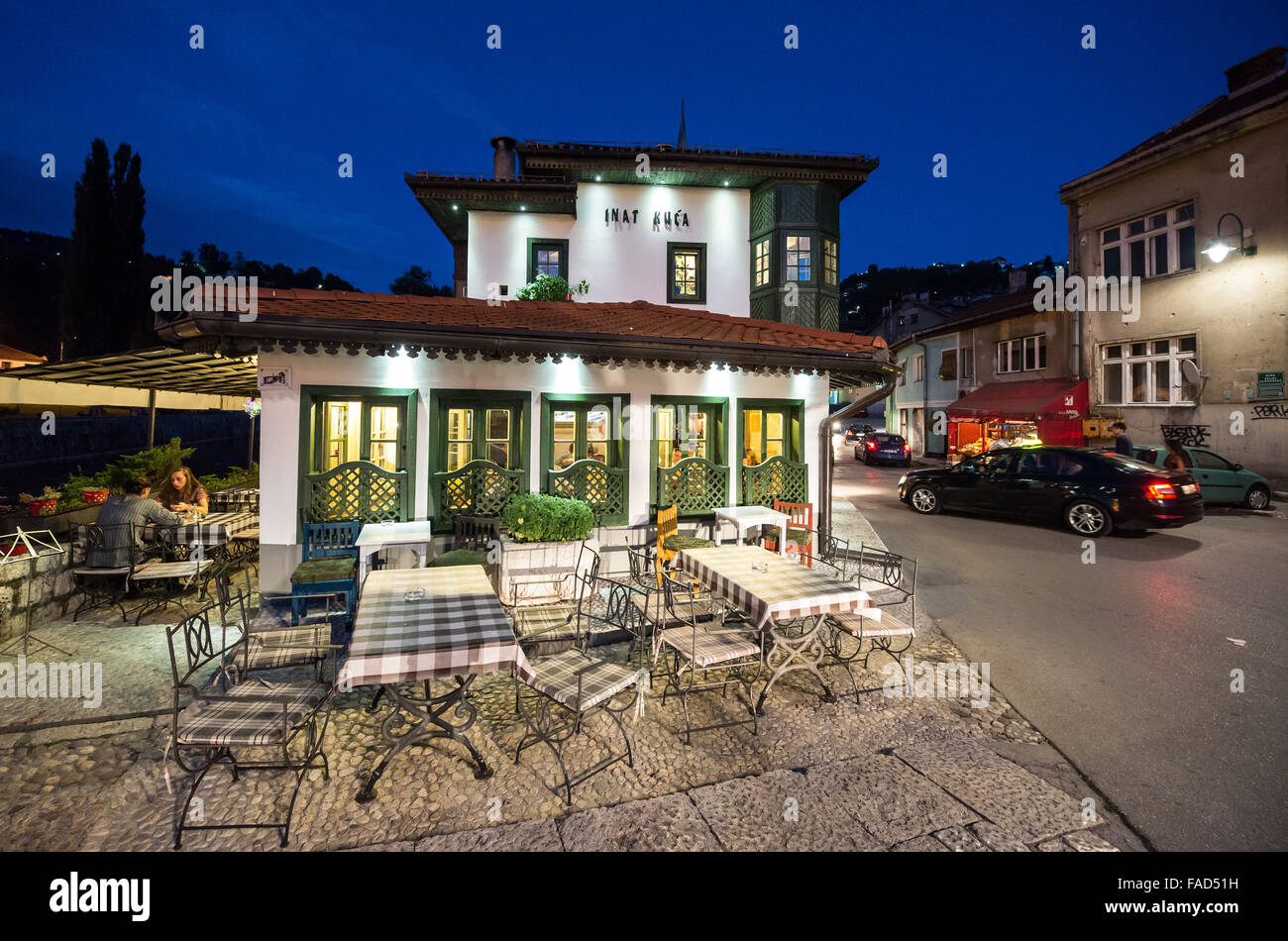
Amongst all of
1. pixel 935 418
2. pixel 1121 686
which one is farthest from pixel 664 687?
pixel 935 418

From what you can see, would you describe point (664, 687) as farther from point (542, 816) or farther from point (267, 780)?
point (267, 780)

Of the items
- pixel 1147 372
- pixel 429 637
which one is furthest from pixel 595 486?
pixel 1147 372

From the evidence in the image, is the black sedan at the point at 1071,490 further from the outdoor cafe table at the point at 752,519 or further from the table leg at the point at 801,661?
the table leg at the point at 801,661

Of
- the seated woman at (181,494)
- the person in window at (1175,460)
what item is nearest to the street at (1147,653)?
the person in window at (1175,460)

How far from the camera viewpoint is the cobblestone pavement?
304 centimetres

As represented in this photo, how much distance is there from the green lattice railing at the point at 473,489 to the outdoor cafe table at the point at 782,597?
10.7 ft

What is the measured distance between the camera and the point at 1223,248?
51.6 feet

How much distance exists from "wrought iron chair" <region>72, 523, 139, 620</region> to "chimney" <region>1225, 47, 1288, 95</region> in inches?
1302

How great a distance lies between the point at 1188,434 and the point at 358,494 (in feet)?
77.2

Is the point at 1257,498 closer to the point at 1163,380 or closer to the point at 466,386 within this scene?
the point at 1163,380

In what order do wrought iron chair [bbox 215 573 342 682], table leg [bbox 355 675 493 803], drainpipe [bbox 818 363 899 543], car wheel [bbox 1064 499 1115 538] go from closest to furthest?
table leg [bbox 355 675 493 803] → wrought iron chair [bbox 215 573 342 682] → drainpipe [bbox 818 363 899 543] → car wheel [bbox 1064 499 1115 538]

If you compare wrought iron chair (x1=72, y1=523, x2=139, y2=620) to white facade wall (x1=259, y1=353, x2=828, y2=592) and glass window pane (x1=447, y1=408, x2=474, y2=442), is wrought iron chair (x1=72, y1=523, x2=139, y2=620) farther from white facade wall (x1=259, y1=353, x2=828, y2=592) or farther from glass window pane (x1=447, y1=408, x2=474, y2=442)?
glass window pane (x1=447, y1=408, x2=474, y2=442)

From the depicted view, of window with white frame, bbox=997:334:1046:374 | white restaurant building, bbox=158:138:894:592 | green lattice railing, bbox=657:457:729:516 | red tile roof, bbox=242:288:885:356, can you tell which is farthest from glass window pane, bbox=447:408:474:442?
window with white frame, bbox=997:334:1046:374

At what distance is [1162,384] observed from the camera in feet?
61.3
